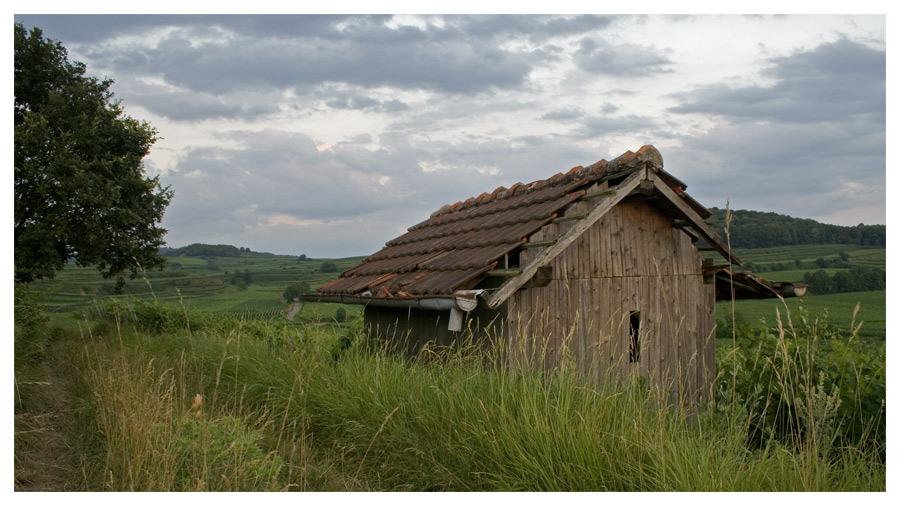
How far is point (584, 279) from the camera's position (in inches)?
309

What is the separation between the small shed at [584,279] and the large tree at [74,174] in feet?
38.4

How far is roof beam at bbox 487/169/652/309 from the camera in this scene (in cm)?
645

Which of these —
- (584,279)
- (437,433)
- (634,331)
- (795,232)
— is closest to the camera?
(437,433)

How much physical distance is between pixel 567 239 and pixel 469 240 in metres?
2.17

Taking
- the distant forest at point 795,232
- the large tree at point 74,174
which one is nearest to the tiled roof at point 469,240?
the distant forest at point 795,232

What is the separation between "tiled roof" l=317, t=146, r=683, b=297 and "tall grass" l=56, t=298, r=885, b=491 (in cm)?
142

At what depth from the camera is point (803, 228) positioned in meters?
16.5

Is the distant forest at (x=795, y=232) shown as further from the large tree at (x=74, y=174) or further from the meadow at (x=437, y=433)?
the large tree at (x=74, y=174)

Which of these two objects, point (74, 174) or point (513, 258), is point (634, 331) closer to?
point (513, 258)

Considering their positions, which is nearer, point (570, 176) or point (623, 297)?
point (623, 297)

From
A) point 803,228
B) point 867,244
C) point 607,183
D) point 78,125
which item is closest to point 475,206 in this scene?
point 607,183

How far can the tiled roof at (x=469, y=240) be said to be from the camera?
24.2 ft

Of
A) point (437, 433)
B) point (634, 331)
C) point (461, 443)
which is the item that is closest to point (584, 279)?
point (634, 331)
